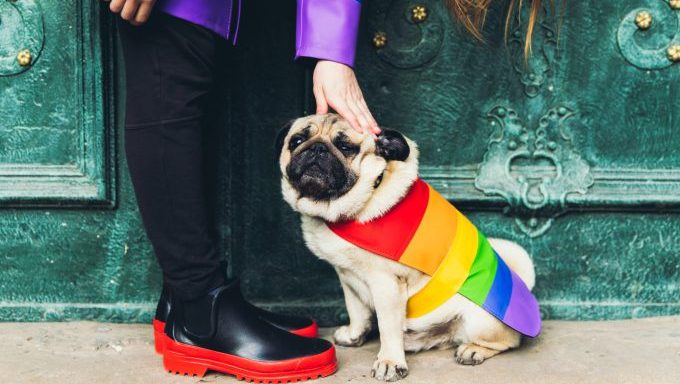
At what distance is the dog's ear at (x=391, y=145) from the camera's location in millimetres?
1975

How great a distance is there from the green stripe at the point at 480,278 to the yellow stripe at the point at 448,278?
0.01 m

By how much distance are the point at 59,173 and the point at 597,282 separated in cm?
175

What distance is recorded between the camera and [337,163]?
1945 millimetres

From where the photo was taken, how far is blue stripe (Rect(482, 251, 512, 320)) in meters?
2.01

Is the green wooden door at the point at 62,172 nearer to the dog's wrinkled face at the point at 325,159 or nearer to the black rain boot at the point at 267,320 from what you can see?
the black rain boot at the point at 267,320

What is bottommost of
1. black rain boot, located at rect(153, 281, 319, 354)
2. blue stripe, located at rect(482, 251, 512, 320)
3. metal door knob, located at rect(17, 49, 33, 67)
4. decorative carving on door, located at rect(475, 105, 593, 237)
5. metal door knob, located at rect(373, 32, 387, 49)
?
black rain boot, located at rect(153, 281, 319, 354)

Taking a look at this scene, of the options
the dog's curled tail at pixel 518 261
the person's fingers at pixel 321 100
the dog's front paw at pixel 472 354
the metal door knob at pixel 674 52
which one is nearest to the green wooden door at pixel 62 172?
the person's fingers at pixel 321 100

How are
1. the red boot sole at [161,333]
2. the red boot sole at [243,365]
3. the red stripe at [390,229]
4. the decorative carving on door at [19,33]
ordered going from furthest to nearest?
the decorative carving on door at [19,33] < the red boot sole at [161,333] < the red stripe at [390,229] < the red boot sole at [243,365]

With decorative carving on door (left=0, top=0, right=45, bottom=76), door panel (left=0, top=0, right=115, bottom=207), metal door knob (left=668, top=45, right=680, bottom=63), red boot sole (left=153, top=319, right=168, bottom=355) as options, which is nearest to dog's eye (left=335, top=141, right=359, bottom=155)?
red boot sole (left=153, top=319, right=168, bottom=355)

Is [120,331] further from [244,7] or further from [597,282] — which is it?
[597,282]

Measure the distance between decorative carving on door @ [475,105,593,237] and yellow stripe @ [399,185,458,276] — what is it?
46 cm

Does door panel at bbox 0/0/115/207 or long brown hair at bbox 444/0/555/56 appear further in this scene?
door panel at bbox 0/0/115/207

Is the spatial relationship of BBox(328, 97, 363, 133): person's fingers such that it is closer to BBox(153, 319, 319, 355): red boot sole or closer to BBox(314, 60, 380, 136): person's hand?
BBox(314, 60, 380, 136): person's hand

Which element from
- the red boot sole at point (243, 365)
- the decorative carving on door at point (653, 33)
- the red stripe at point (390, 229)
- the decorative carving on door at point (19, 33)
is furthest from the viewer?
the decorative carving on door at point (653, 33)
